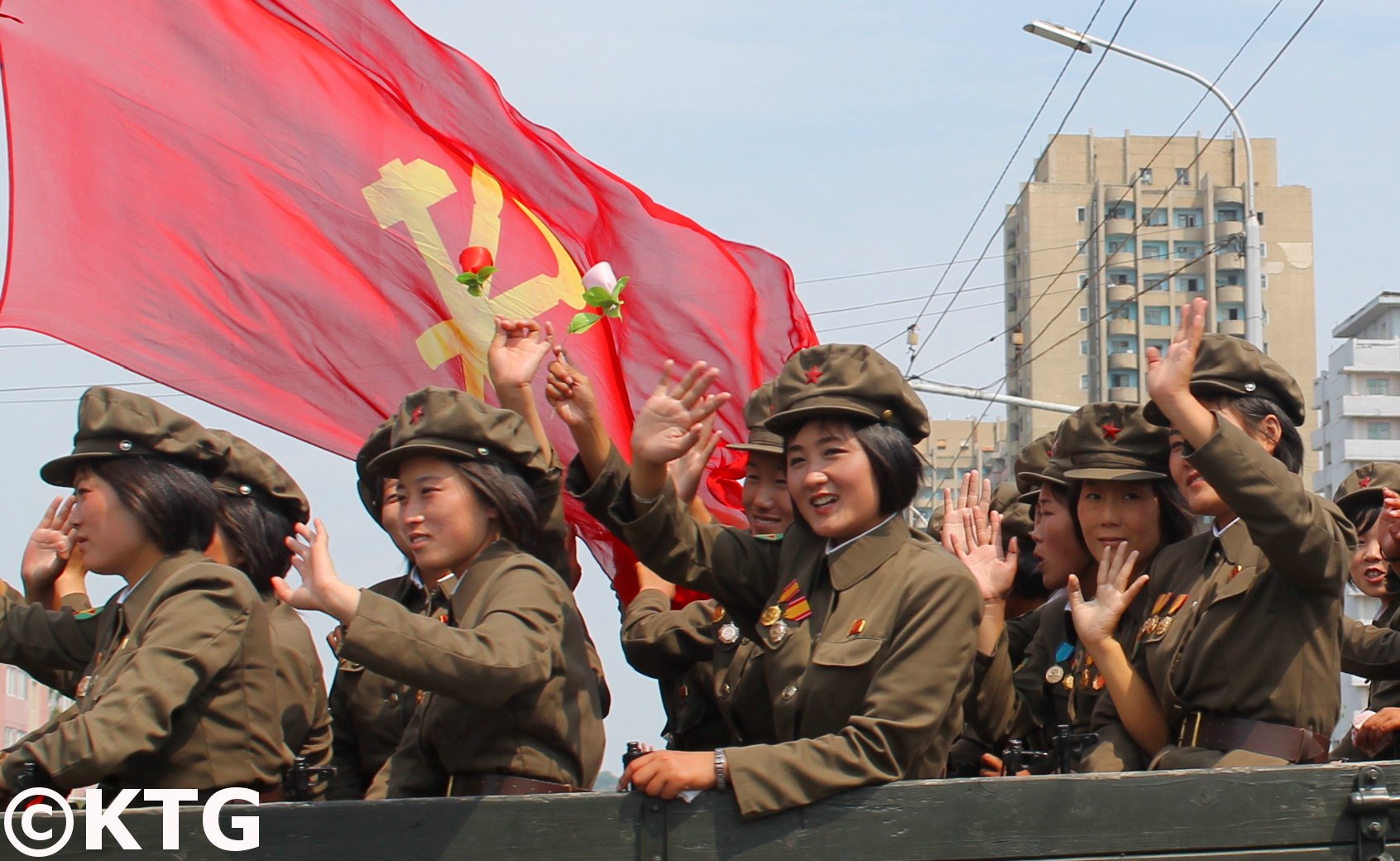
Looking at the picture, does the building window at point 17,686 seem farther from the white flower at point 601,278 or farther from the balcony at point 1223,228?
the white flower at point 601,278

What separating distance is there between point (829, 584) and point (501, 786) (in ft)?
3.17

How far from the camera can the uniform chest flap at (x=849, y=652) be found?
4488 millimetres

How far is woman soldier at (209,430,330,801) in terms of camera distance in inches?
212

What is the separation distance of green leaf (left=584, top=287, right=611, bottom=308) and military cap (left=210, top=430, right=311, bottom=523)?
112 cm

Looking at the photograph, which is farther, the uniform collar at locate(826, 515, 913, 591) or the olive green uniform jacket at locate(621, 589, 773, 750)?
the olive green uniform jacket at locate(621, 589, 773, 750)

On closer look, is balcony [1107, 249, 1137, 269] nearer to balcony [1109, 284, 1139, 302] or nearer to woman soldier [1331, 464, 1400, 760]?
balcony [1109, 284, 1139, 302]

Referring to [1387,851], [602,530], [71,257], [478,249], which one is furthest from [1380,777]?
[71,257]

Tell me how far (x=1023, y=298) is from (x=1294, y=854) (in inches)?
2768

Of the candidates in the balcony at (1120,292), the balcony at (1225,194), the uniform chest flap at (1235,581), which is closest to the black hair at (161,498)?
the uniform chest flap at (1235,581)

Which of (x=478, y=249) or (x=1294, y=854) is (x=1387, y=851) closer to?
(x=1294, y=854)

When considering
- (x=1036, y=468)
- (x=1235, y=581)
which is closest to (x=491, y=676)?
(x=1235, y=581)

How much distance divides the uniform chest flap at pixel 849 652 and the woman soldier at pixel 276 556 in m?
1.53

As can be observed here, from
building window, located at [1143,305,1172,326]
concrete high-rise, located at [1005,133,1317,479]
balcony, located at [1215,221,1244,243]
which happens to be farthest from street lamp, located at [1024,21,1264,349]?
building window, located at [1143,305,1172,326]

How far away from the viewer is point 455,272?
7.55 meters
